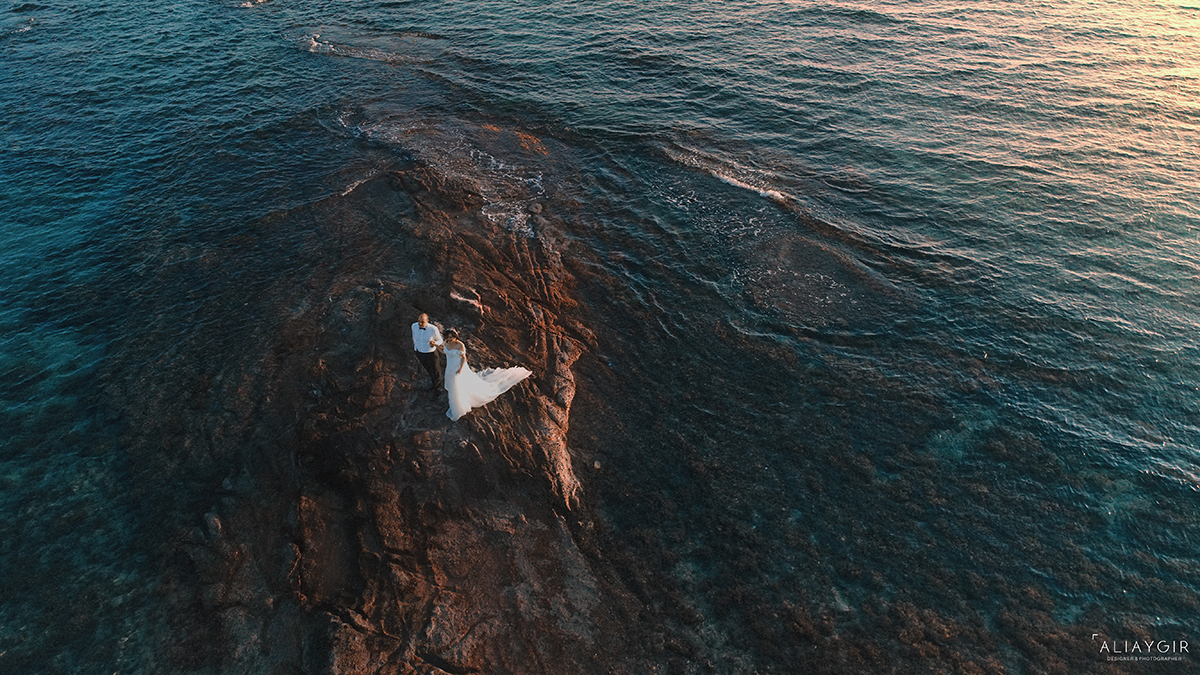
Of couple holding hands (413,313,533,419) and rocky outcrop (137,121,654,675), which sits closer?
rocky outcrop (137,121,654,675)

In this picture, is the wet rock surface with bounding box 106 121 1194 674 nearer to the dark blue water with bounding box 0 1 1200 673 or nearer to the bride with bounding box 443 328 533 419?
the dark blue water with bounding box 0 1 1200 673

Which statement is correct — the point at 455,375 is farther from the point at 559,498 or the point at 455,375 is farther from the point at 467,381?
the point at 559,498

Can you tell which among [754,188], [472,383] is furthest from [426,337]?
[754,188]

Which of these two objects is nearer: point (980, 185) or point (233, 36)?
point (980, 185)

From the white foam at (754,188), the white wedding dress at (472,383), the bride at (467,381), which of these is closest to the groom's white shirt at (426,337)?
the bride at (467,381)

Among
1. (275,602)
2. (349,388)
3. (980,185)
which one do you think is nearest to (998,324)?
(980,185)

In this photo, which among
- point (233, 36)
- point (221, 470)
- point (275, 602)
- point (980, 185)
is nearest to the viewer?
point (275, 602)

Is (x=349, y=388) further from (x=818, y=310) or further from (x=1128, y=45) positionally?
(x=1128, y=45)

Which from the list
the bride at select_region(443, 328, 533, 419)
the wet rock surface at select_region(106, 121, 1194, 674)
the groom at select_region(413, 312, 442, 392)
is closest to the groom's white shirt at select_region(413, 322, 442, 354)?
the groom at select_region(413, 312, 442, 392)
